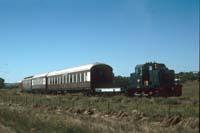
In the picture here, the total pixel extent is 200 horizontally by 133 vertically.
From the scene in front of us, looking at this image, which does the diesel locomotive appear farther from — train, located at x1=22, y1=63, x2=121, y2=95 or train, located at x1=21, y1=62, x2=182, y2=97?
train, located at x1=22, y1=63, x2=121, y2=95

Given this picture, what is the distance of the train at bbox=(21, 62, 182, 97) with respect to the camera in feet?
106

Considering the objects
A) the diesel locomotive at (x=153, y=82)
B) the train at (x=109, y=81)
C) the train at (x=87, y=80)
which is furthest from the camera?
the train at (x=87, y=80)

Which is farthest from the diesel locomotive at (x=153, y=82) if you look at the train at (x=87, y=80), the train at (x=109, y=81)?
the train at (x=87, y=80)

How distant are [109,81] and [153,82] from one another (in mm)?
9174

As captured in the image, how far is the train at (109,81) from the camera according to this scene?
32.4m

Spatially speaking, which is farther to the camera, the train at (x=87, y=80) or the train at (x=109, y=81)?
the train at (x=87, y=80)

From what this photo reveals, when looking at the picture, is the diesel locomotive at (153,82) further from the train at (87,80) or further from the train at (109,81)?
the train at (87,80)

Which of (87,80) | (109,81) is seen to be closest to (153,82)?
(87,80)

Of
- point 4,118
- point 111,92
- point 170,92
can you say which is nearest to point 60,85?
point 111,92

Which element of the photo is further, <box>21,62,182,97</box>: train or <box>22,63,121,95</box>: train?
<box>22,63,121,95</box>: train

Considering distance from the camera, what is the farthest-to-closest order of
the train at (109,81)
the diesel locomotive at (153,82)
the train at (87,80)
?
the train at (87,80) → the train at (109,81) → the diesel locomotive at (153,82)

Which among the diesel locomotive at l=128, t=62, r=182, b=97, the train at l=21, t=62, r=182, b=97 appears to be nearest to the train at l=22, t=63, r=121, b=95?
the train at l=21, t=62, r=182, b=97

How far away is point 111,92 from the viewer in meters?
37.1

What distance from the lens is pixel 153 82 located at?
3312 cm
